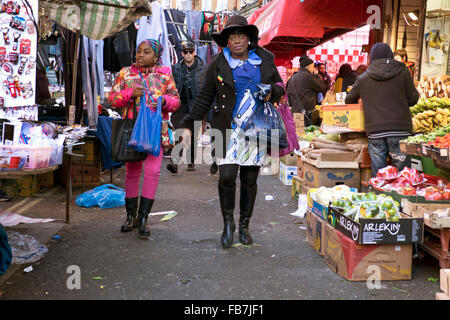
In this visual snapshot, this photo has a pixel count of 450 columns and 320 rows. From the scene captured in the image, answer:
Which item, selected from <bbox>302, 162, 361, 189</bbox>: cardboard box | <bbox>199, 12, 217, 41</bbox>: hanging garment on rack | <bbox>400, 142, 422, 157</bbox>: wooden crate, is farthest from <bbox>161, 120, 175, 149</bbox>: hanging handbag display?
<bbox>199, 12, 217, 41</bbox>: hanging garment on rack

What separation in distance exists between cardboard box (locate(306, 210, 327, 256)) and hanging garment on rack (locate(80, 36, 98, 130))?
15.0 ft

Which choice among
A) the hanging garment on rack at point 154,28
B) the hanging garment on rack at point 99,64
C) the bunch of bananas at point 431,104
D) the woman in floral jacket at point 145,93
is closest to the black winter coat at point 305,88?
the hanging garment on rack at point 154,28

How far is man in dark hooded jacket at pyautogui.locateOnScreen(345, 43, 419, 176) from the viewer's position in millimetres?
6184

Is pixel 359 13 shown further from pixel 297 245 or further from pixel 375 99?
pixel 297 245

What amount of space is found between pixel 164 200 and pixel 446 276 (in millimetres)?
4834

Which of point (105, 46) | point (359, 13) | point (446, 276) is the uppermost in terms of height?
point (359, 13)

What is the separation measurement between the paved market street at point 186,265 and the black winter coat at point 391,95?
172 cm

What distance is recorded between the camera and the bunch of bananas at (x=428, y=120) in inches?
265

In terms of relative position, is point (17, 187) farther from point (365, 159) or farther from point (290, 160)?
point (365, 159)

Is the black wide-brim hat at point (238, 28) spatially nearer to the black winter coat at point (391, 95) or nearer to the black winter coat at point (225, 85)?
the black winter coat at point (225, 85)

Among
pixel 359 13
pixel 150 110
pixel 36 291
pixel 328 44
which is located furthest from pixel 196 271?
pixel 328 44

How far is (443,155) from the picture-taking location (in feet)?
14.8

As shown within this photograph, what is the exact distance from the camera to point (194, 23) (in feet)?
49.8

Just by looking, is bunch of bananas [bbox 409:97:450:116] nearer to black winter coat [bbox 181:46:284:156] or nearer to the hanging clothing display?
black winter coat [bbox 181:46:284:156]
